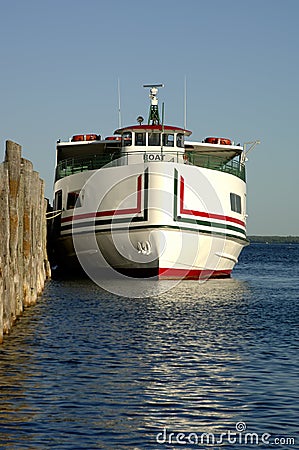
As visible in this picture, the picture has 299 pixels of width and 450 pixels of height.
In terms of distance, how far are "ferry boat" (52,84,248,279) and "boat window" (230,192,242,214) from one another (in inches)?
1.9

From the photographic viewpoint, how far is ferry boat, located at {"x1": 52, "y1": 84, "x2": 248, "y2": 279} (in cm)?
3275

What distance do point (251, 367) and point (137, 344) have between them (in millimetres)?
3279

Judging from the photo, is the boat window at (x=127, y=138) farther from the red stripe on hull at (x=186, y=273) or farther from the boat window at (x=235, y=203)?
the red stripe on hull at (x=186, y=273)

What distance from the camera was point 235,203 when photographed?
37.6m

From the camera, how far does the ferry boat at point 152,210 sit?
32.8 m

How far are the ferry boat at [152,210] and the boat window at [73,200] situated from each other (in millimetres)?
44

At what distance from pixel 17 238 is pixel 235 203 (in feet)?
59.3

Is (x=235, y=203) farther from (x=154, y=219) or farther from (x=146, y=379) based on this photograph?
(x=146, y=379)

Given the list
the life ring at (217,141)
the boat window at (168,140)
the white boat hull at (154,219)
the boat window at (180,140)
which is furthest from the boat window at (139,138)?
the life ring at (217,141)

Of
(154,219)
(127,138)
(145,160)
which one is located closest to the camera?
(154,219)

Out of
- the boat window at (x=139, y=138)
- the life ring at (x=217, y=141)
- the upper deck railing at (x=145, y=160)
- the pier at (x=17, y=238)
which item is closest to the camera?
the pier at (x=17, y=238)

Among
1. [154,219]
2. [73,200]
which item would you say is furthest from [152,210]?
[73,200]

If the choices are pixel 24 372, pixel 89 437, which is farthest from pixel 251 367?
pixel 89 437

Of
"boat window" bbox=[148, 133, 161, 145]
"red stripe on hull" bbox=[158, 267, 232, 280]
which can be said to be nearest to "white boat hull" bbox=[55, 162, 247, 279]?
"red stripe on hull" bbox=[158, 267, 232, 280]
